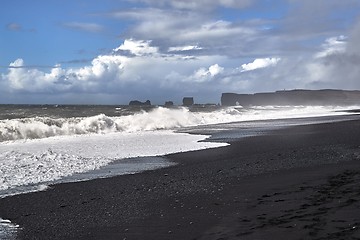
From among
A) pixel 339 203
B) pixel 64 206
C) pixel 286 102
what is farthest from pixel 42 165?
pixel 286 102

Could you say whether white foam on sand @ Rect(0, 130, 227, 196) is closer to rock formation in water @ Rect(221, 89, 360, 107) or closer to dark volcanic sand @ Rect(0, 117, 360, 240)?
dark volcanic sand @ Rect(0, 117, 360, 240)

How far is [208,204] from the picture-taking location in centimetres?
871

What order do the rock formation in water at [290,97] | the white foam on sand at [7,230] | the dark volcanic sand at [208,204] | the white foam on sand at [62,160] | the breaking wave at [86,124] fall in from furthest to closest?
1. the rock formation in water at [290,97]
2. the breaking wave at [86,124]
3. the white foam on sand at [62,160]
4. the white foam on sand at [7,230]
5. the dark volcanic sand at [208,204]

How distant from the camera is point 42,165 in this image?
14.5 m

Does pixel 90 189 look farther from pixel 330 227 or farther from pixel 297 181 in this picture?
pixel 330 227

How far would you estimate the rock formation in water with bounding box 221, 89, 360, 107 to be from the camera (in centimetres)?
16025

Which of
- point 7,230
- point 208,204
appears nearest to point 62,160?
point 7,230

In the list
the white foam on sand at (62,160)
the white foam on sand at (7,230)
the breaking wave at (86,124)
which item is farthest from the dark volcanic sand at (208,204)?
the breaking wave at (86,124)

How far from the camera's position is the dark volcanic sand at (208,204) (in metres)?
6.58

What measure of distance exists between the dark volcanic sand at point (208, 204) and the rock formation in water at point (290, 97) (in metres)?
150

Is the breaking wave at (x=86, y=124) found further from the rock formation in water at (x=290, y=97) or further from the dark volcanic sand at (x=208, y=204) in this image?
the rock formation in water at (x=290, y=97)

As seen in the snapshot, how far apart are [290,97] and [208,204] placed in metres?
159

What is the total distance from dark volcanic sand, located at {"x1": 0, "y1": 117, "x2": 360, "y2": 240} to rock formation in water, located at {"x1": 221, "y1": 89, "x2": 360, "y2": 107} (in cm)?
14977

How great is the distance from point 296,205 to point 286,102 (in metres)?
158
